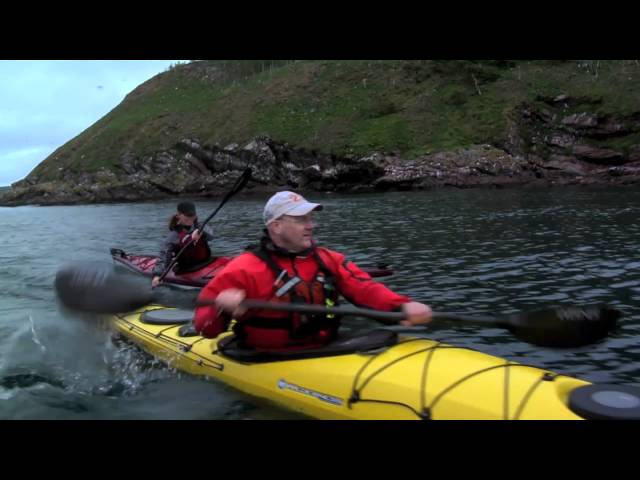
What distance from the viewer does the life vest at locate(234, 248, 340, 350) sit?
4.82 meters

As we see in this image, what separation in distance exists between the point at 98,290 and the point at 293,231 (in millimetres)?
2020

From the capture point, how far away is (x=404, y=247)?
14117mm

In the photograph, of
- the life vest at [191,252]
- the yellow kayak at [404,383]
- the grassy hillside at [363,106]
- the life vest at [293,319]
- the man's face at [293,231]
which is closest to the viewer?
the yellow kayak at [404,383]

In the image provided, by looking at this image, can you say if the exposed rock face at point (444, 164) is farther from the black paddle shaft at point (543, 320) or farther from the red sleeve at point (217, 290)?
the red sleeve at point (217, 290)

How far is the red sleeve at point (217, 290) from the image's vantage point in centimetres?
470

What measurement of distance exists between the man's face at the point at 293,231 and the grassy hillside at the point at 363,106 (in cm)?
3231

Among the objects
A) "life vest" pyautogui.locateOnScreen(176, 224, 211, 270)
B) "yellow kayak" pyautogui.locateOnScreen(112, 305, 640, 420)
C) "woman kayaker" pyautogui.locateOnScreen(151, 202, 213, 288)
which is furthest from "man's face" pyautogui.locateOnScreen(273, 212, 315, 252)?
"life vest" pyautogui.locateOnScreen(176, 224, 211, 270)

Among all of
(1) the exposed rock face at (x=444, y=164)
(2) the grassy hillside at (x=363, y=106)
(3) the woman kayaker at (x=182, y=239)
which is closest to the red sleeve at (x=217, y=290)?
(3) the woman kayaker at (x=182, y=239)

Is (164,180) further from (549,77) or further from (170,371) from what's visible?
(170,371)

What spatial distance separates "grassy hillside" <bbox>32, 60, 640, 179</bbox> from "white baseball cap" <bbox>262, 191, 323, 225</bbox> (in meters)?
32.4

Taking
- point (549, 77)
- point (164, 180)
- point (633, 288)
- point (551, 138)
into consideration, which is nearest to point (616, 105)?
point (551, 138)

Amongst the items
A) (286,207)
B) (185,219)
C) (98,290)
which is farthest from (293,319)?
(185,219)
